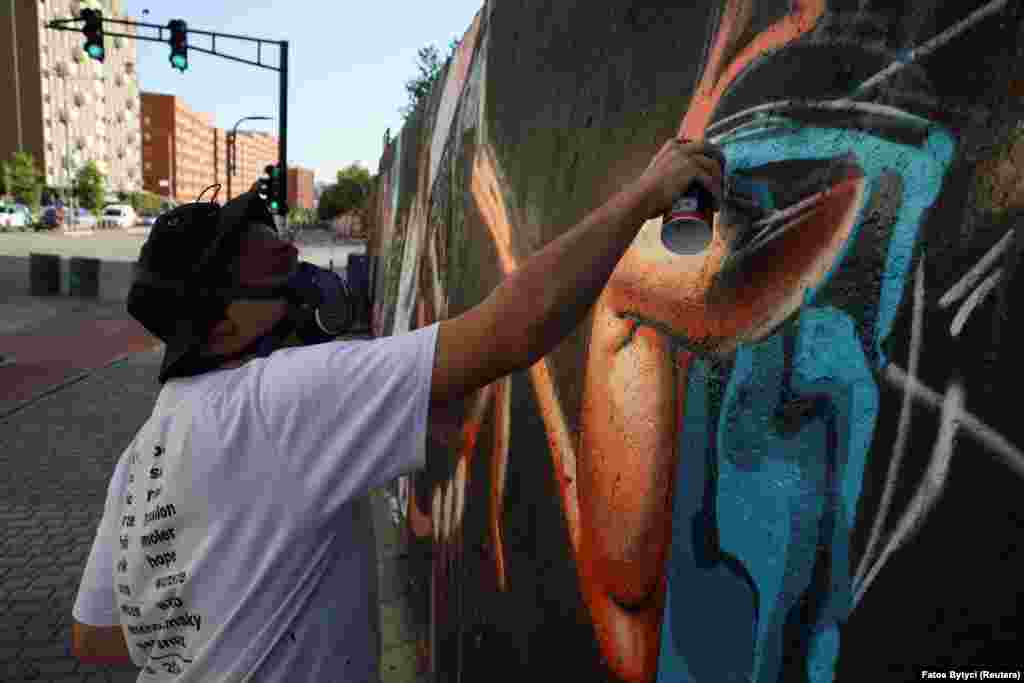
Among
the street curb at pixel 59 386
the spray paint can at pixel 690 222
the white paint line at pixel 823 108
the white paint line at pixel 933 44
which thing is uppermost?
the white paint line at pixel 933 44

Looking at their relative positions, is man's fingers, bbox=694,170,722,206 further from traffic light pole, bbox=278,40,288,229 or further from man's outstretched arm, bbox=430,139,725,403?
traffic light pole, bbox=278,40,288,229

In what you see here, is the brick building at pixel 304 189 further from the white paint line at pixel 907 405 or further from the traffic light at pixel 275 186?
the white paint line at pixel 907 405

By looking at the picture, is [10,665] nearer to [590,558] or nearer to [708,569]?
[590,558]

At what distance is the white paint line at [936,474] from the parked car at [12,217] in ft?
161

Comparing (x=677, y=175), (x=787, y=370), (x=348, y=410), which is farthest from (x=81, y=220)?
(x=787, y=370)

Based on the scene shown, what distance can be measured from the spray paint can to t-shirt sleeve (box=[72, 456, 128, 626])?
1.32 m

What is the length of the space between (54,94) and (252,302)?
83.1 metres

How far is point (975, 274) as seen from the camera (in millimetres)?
943

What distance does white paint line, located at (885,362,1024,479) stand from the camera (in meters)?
0.89

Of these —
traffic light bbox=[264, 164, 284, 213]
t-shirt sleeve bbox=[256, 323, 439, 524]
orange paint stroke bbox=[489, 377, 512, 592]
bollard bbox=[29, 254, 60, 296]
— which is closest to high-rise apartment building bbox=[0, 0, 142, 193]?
bollard bbox=[29, 254, 60, 296]

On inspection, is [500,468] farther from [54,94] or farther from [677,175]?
[54,94]

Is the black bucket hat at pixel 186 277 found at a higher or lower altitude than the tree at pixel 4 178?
lower

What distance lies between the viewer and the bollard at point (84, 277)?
16000mm

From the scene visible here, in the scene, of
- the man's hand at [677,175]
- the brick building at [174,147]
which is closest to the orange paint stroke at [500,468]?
the man's hand at [677,175]
